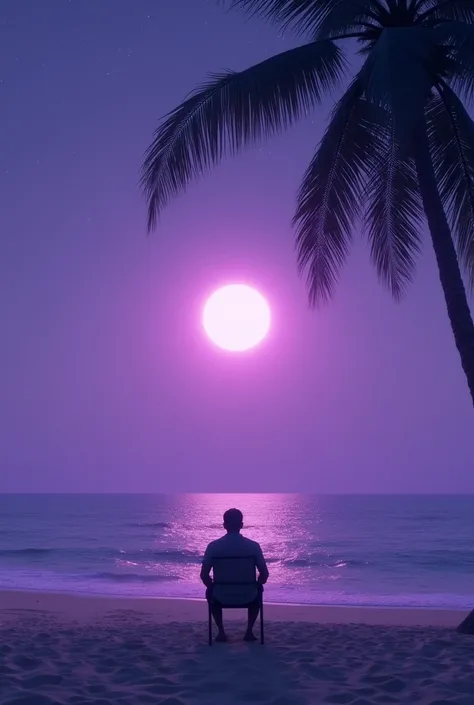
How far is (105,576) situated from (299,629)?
60.0 ft

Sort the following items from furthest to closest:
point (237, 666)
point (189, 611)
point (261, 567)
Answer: point (189, 611) → point (261, 567) → point (237, 666)

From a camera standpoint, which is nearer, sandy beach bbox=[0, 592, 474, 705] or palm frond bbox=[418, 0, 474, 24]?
sandy beach bbox=[0, 592, 474, 705]

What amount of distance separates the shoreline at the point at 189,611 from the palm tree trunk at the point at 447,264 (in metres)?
6.69

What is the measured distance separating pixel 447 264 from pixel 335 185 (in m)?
2.15

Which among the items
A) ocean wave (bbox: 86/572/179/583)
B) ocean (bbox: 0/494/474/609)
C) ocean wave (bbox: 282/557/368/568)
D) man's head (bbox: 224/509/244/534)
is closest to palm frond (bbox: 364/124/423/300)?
man's head (bbox: 224/509/244/534)

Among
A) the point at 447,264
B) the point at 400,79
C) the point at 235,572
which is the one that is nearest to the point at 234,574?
the point at 235,572

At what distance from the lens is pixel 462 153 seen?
9.40 metres

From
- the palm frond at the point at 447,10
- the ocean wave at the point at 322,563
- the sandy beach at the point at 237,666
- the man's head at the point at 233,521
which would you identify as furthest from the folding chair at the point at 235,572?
the ocean wave at the point at 322,563

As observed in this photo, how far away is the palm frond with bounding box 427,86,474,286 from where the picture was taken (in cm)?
902

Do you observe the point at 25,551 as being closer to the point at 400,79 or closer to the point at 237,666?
the point at 237,666

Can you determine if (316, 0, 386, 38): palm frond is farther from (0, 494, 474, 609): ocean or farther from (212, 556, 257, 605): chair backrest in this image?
(0, 494, 474, 609): ocean

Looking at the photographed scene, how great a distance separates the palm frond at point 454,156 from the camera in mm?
9016

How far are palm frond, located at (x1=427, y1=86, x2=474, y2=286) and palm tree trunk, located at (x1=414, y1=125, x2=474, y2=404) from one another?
0.59 m

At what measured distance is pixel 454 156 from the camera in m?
9.55
